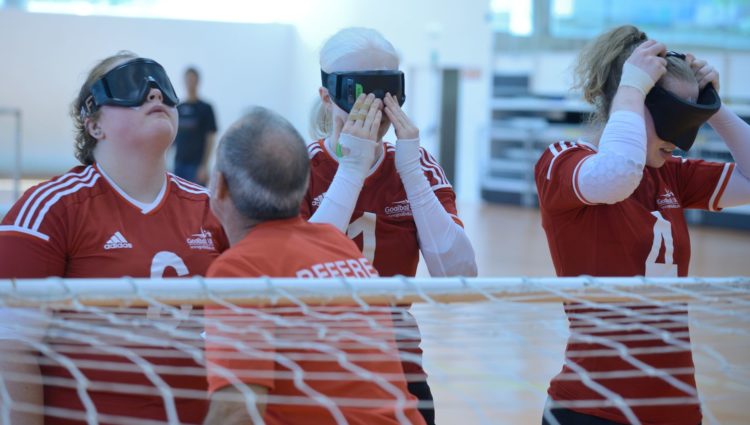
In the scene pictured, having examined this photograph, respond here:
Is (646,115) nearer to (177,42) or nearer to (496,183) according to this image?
(496,183)

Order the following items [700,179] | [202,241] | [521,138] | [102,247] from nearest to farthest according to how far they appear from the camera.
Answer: [102,247] < [202,241] < [700,179] < [521,138]

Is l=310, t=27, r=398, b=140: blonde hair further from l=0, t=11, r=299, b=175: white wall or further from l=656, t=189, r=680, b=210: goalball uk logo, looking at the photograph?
l=0, t=11, r=299, b=175: white wall

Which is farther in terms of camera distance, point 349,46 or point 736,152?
point 736,152

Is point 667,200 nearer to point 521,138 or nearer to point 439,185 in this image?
point 439,185

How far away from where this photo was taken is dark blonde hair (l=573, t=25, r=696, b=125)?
7.07ft

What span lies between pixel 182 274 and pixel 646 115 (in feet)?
3.63

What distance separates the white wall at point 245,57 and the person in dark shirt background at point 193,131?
525cm

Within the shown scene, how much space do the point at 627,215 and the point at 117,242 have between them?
114 centimetres

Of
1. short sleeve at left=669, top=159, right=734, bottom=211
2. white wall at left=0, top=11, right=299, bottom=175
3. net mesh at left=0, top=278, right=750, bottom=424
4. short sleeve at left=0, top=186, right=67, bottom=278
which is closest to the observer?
net mesh at left=0, top=278, right=750, bottom=424

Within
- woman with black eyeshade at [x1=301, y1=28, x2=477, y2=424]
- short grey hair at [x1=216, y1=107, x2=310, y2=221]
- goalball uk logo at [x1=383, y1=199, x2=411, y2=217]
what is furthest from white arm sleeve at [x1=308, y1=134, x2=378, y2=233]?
short grey hair at [x1=216, y1=107, x2=310, y2=221]

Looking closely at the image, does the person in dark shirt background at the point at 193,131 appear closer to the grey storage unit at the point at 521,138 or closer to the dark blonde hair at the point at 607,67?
the grey storage unit at the point at 521,138

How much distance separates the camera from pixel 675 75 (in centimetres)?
213

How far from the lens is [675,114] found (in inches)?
81.5

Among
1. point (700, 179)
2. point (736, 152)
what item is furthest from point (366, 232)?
point (736, 152)
